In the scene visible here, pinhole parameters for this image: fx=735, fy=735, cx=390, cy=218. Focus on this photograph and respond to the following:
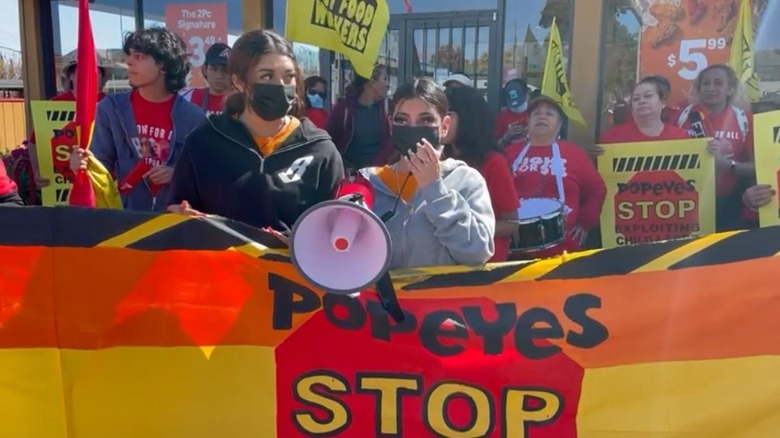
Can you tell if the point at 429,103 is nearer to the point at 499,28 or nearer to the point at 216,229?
the point at 216,229

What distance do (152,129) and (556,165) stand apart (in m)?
2.27

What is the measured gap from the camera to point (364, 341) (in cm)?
231

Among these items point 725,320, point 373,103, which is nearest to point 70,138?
point 373,103

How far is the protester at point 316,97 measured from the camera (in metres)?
5.96

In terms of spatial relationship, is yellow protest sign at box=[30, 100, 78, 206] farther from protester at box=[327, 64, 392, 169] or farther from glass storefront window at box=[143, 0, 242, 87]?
protester at box=[327, 64, 392, 169]

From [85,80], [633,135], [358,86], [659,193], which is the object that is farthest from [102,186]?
[633,135]

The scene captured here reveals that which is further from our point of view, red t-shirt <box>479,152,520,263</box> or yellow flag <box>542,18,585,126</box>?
yellow flag <box>542,18,585,126</box>

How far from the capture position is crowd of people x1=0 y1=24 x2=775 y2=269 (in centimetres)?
246

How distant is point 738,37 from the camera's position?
457 centimetres

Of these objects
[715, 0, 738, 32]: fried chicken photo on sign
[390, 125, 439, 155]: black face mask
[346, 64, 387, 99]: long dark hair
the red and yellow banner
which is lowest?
the red and yellow banner

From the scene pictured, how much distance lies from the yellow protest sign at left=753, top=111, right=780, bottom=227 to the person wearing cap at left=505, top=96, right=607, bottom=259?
0.91 metres

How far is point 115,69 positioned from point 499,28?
3.86 m

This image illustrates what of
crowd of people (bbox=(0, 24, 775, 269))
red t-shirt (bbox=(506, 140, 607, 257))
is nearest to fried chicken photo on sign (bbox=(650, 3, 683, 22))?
crowd of people (bbox=(0, 24, 775, 269))

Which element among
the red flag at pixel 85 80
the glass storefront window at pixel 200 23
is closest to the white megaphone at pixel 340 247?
the red flag at pixel 85 80
